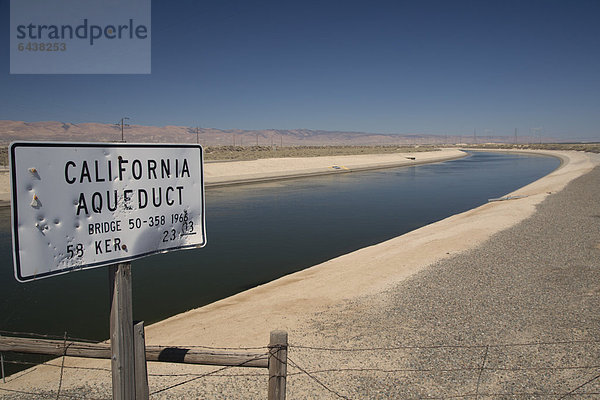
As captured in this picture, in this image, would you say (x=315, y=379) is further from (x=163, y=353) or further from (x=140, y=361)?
(x=140, y=361)

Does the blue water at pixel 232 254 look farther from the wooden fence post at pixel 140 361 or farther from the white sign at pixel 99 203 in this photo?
the white sign at pixel 99 203

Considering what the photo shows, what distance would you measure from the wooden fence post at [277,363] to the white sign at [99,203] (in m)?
0.96

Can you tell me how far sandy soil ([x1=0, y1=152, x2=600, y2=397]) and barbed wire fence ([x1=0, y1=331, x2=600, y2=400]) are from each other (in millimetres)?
143

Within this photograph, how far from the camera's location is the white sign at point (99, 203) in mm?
2062

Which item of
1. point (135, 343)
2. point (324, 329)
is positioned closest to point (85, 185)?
point (135, 343)

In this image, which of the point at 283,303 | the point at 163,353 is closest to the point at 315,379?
the point at 163,353

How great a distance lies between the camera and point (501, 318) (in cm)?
693

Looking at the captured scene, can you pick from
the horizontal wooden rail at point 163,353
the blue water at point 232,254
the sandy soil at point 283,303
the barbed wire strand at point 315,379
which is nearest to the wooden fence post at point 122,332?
the horizontal wooden rail at point 163,353

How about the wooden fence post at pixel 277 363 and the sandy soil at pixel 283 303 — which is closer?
the wooden fence post at pixel 277 363

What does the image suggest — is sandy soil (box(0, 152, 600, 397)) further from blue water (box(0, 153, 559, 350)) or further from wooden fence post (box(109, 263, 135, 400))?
wooden fence post (box(109, 263, 135, 400))

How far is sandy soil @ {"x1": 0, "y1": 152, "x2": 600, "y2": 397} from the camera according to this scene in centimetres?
562

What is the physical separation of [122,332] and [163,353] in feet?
2.64

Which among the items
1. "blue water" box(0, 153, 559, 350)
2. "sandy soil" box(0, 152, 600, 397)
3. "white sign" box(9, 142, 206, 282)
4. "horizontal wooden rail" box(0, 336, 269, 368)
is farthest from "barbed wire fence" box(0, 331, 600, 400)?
"blue water" box(0, 153, 559, 350)

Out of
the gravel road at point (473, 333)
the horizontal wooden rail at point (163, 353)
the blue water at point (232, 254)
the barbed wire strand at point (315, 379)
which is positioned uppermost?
the horizontal wooden rail at point (163, 353)
